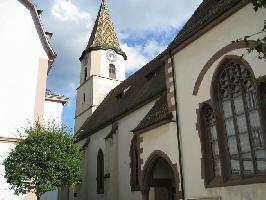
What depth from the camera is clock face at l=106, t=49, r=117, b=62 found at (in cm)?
3519

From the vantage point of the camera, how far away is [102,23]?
38.6 metres

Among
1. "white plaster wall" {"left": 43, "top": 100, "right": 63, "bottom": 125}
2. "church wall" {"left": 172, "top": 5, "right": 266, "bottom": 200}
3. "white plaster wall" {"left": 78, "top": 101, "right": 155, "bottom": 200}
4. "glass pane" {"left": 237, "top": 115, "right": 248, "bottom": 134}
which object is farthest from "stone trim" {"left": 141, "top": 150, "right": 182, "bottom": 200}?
"white plaster wall" {"left": 43, "top": 100, "right": 63, "bottom": 125}

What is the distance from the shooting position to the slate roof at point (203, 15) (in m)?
11.8

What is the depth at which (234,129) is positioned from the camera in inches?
438

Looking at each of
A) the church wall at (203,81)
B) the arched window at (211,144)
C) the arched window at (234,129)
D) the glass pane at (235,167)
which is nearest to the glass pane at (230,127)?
the arched window at (234,129)

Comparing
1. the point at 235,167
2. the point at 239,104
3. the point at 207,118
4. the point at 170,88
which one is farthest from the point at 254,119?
the point at 170,88

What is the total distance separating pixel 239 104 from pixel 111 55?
25357mm

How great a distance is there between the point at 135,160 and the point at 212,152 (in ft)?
28.2

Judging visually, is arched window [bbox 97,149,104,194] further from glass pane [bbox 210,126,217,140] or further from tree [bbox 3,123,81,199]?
glass pane [bbox 210,126,217,140]

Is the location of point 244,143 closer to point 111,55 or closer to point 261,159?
point 261,159

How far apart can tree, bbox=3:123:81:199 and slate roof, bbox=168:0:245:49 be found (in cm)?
638

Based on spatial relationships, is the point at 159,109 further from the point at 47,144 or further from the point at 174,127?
the point at 47,144

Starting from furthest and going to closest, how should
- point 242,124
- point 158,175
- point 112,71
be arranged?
point 112,71 < point 158,175 < point 242,124

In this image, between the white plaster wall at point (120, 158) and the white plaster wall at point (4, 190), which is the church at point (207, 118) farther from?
the white plaster wall at point (4, 190)
